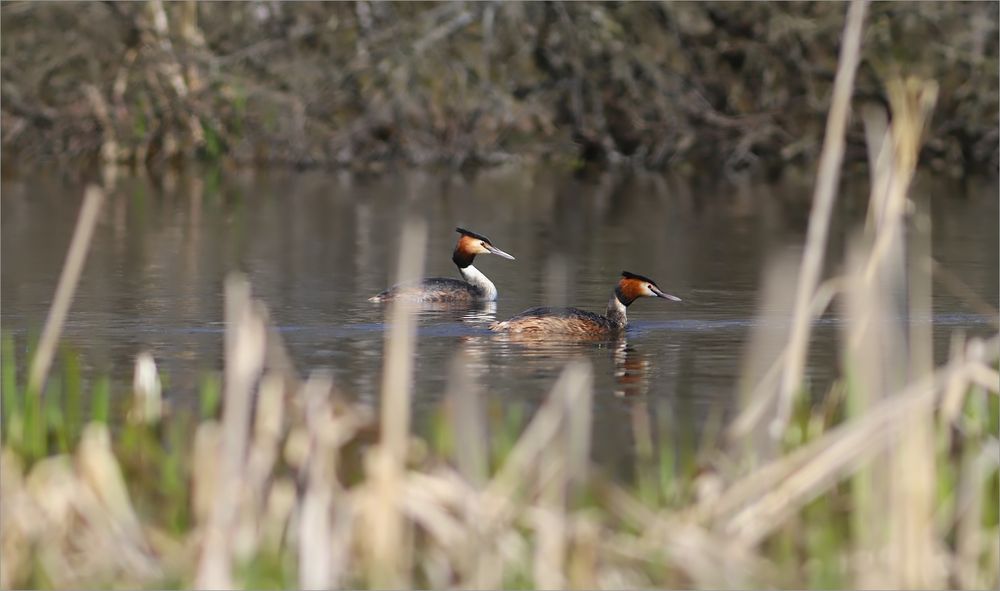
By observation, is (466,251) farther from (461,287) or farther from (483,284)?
(461,287)

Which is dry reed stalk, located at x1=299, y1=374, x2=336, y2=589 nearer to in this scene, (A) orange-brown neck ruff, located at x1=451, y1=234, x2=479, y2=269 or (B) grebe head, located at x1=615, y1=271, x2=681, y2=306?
(B) grebe head, located at x1=615, y1=271, x2=681, y2=306

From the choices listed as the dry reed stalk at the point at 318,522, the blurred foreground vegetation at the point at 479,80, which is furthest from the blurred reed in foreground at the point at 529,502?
the blurred foreground vegetation at the point at 479,80

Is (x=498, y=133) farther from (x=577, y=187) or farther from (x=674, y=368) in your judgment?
(x=674, y=368)

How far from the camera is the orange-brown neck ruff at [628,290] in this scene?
1199 cm

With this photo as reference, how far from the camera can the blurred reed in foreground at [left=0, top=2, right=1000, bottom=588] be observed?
17.8 feet

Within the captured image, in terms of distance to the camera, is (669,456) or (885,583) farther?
(669,456)

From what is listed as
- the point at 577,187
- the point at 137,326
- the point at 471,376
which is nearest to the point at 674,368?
the point at 471,376

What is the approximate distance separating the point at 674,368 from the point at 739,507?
4.47m

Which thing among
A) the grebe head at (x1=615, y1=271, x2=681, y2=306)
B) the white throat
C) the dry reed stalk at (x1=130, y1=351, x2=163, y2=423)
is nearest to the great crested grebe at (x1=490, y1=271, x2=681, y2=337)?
the grebe head at (x1=615, y1=271, x2=681, y2=306)

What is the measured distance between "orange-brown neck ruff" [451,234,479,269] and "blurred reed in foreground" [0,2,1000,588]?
7.95 m

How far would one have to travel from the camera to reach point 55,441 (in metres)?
7.16

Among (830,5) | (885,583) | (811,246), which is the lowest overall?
(885,583)

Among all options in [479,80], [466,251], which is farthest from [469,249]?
[479,80]

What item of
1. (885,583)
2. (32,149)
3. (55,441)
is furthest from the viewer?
(32,149)
